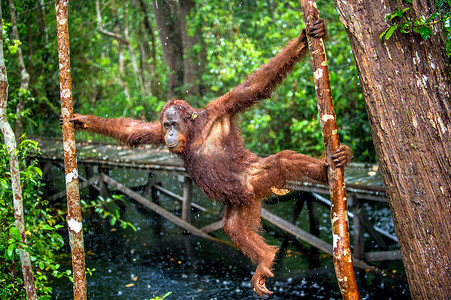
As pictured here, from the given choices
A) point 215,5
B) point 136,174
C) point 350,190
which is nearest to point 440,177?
point 350,190

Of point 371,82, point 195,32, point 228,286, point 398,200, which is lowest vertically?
point 228,286

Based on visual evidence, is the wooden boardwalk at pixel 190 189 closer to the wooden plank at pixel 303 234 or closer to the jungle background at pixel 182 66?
the wooden plank at pixel 303 234

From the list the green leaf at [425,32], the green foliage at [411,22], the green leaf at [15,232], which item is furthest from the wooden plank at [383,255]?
the green leaf at [15,232]

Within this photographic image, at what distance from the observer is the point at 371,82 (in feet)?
9.49

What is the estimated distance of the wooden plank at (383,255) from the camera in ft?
20.9

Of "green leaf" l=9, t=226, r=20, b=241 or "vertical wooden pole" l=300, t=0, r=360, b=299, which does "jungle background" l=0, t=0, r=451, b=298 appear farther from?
"vertical wooden pole" l=300, t=0, r=360, b=299

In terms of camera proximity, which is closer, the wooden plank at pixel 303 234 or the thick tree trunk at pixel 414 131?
the thick tree trunk at pixel 414 131

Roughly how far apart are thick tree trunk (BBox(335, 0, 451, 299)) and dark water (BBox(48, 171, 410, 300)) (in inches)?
144

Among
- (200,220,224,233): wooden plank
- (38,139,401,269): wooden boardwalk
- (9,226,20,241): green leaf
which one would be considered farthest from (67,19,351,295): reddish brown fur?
(200,220,224,233): wooden plank

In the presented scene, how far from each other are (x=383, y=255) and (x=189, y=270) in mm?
2894

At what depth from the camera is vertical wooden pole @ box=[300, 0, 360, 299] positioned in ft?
9.07

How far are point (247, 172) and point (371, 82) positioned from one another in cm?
158

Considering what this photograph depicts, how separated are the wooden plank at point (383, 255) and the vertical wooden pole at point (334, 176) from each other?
3.92 m

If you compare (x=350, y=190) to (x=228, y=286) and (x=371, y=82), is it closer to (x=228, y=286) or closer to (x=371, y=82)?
(x=228, y=286)
